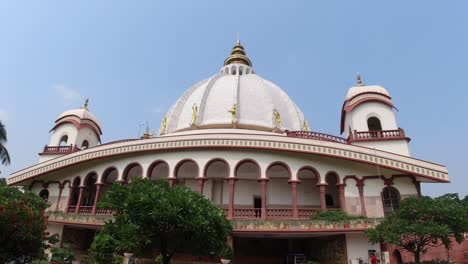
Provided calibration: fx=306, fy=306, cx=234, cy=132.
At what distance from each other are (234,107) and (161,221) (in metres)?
14.4

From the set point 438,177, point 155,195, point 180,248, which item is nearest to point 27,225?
point 155,195

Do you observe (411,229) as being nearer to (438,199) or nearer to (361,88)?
(438,199)

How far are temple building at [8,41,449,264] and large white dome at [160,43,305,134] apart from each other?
117mm

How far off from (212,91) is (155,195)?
16931 millimetres

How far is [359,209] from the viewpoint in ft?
50.9

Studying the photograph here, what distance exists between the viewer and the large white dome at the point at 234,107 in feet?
74.6

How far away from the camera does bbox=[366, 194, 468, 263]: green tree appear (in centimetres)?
1033

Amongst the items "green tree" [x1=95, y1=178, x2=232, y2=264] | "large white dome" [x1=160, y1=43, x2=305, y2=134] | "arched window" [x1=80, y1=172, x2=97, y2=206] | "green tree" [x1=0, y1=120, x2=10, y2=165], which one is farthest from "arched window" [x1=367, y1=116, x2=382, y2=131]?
"green tree" [x1=0, y1=120, x2=10, y2=165]

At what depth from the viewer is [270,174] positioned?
1831cm

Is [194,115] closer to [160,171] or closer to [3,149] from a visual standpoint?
[160,171]

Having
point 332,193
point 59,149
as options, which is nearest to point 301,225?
point 332,193

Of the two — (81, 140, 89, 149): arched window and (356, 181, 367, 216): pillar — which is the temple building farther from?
(81, 140, 89, 149): arched window

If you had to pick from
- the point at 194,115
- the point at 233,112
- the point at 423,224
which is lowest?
the point at 423,224

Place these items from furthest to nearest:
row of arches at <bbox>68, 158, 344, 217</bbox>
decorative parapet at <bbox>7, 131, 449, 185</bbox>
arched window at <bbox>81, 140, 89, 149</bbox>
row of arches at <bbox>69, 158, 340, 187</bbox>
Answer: arched window at <bbox>81, 140, 89, 149</bbox>, row of arches at <bbox>68, 158, 344, 217</bbox>, row of arches at <bbox>69, 158, 340, 187</bbox>, decorative parapet at <bbox>7, 131, 449, 185</bbox>
